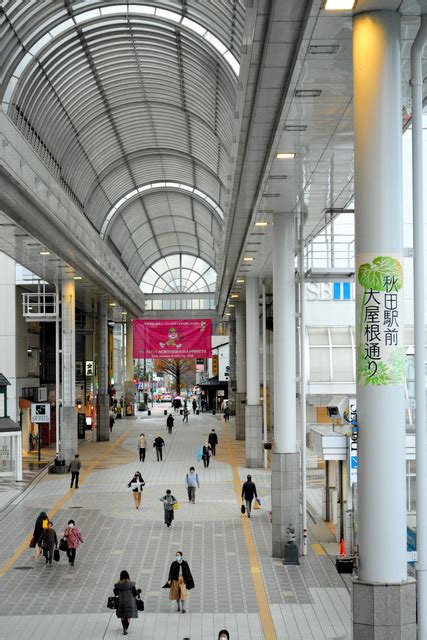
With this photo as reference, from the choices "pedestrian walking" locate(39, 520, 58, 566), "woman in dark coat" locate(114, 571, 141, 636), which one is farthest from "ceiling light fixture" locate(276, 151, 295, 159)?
"pedestrian walking" locate(39, 520, 58, 566)

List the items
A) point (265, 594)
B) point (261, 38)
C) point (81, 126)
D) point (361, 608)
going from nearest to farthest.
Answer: point (361, 608) → point (261, 38) → point (265, 594) → point (81, 126)

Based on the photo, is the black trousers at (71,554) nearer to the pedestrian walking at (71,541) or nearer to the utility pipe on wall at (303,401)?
the pedestrian walking at (71,541)

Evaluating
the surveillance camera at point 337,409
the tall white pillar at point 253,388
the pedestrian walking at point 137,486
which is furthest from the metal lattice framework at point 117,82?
the pedestrian walking at point 137,486

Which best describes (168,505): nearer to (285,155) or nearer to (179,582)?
(179,582)

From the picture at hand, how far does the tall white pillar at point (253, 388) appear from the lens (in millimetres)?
34094

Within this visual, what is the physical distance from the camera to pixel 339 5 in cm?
861

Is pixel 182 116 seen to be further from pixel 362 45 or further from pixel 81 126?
pixel 362 45

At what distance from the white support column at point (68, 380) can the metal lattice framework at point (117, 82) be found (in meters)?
4.30

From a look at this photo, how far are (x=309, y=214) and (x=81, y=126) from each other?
1327 centimetres

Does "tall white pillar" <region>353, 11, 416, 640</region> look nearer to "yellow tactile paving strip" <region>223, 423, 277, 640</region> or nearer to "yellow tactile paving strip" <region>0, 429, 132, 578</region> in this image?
"yellow tactile paving strip" <region>223, 423, 277, 640</region>

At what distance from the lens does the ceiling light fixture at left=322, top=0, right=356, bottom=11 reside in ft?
28.0

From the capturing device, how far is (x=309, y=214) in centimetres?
2069

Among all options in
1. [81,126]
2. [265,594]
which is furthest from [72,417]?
[265,594]

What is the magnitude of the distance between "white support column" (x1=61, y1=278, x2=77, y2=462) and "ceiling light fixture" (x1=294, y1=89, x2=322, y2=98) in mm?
24634
